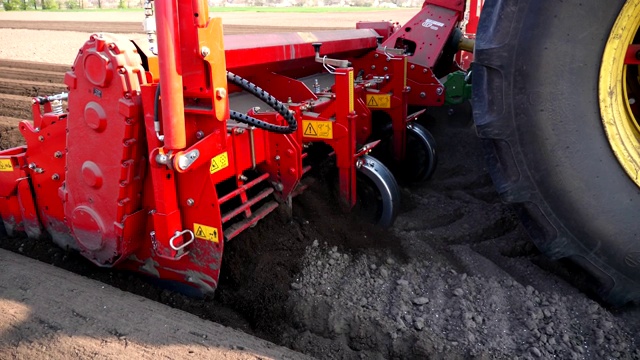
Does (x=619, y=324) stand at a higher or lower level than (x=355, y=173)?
lower

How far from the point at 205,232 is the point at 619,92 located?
1826 mm

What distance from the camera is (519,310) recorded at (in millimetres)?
2438

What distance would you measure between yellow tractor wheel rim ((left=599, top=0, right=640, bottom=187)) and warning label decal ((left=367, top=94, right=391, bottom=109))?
2066mm

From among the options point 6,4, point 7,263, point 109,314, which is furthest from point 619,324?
point 6,4

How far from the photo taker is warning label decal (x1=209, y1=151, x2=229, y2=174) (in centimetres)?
246

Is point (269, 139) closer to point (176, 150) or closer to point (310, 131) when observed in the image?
point (310, 131)

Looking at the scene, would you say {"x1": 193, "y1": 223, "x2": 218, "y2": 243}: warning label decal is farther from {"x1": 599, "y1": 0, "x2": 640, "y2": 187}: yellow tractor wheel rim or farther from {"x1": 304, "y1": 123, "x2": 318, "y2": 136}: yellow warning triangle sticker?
{"x1": 599, "y1": 0, "x2": 640, "y2": 187}: yellow tractor wheel rim

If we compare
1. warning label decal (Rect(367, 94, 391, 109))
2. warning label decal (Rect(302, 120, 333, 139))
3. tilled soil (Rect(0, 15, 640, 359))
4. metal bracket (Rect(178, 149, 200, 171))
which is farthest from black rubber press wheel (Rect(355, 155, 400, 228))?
metal bracket (Rect(178, 149, 200, 171))

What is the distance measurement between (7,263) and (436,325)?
2362 millimetres

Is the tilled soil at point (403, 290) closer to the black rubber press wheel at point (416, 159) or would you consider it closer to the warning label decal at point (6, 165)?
the warning label decal at point (6, 165)

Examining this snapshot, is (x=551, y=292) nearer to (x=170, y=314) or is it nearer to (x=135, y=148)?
(x=170, y=314)

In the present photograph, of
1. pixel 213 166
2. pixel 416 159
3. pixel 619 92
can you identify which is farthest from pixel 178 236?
pixel 416 159

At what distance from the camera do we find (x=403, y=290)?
2.65 meters

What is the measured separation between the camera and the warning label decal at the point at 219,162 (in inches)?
96.9
